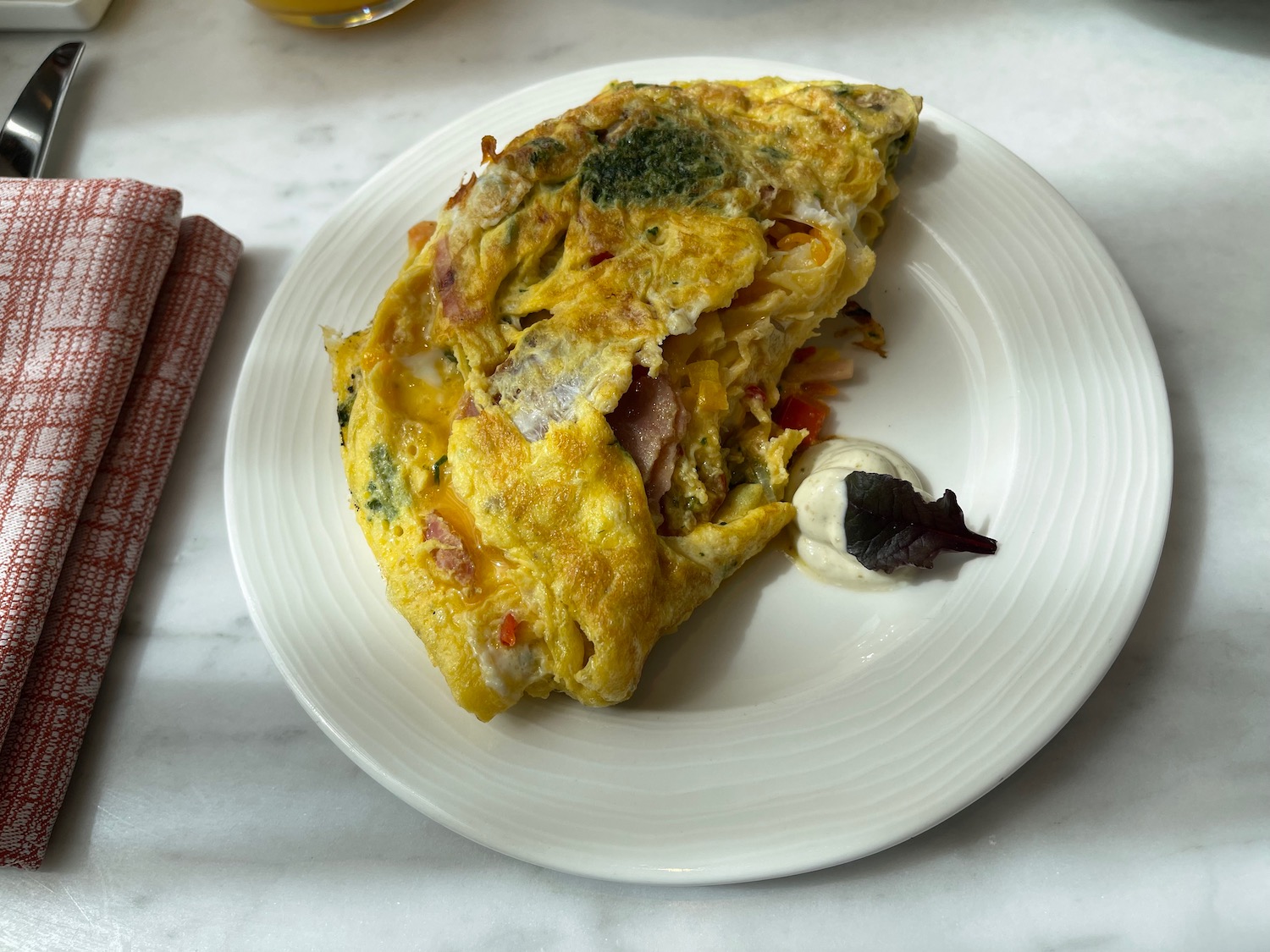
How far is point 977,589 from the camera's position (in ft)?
8.77

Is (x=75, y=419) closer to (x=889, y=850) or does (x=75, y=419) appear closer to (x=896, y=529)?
(x=896, y=529)

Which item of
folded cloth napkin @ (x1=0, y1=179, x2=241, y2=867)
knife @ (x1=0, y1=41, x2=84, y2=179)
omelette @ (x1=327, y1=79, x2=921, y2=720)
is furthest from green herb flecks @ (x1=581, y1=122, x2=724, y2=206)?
knife @ (x1=0, y1=41, x2=84, y2=179)

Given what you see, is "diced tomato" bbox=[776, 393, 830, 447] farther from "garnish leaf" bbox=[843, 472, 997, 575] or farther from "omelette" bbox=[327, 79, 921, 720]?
"garnish leaf" bbox=[843, 472, 997, 575]

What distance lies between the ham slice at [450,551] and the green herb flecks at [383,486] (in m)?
0.13

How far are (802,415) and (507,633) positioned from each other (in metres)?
1.27

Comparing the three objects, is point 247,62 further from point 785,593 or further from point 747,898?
point 747,898

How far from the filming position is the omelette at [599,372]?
2473mm

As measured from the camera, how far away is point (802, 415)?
3135 millimetres

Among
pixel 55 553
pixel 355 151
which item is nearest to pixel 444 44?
pixel 355 151

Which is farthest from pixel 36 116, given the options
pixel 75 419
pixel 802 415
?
pixel 802 415

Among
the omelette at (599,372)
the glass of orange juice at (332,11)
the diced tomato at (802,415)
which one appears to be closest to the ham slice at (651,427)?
the omelette at (599,372)

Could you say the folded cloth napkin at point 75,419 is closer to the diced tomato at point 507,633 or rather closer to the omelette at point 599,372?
the omelette at point 599,372

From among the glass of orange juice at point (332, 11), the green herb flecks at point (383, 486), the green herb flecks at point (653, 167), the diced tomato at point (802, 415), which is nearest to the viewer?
the green herb flecks at point (383, 486)

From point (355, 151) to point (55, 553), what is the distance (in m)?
2.28
